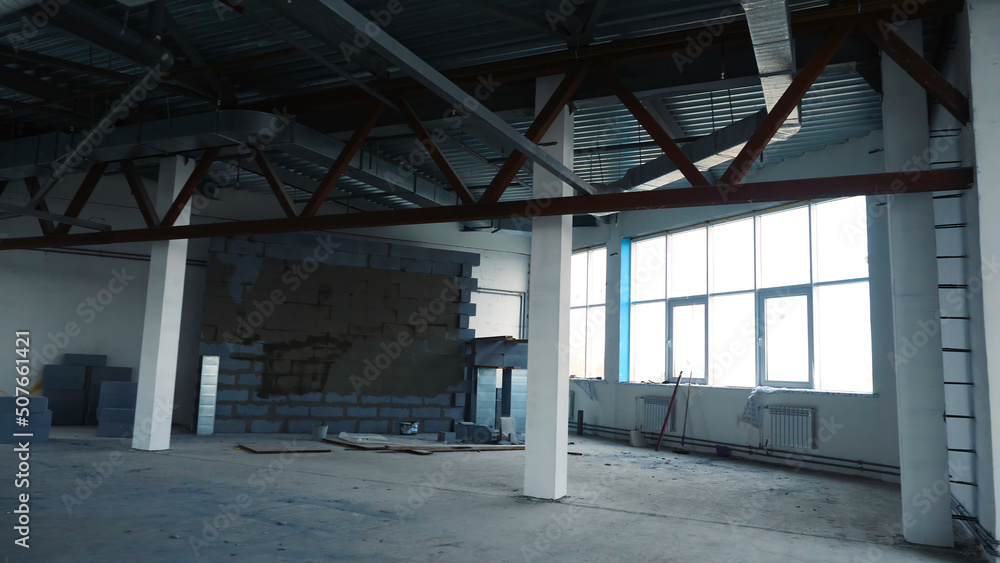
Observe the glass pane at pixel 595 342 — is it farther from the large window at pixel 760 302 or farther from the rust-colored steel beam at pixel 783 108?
the rust-colored steel beam at pixel 783 108

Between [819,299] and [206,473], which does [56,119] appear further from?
[819,299]

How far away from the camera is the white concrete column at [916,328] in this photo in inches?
232

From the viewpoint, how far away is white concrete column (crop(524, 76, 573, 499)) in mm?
7328

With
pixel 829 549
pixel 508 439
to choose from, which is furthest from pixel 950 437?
pixel 508 439

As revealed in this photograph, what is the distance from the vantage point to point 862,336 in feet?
34.3

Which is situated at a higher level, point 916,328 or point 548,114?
point 548,114

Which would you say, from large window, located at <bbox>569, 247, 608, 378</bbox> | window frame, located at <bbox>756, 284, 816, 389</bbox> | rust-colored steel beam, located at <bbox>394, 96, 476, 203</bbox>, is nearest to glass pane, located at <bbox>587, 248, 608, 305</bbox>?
large window, located at <bbox>569, 247, 608, 378</bbox>

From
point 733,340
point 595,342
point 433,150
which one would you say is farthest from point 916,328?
point 595,342

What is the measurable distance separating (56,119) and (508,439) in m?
9.36

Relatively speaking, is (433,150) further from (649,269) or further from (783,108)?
(649,269)

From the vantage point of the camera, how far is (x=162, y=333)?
987 centimetres

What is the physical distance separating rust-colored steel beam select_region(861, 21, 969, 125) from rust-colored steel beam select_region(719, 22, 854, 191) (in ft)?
1.27

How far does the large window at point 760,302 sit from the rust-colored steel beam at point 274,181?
842 cm

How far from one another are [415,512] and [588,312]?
10372 millimetres
